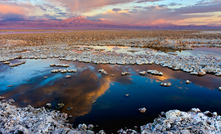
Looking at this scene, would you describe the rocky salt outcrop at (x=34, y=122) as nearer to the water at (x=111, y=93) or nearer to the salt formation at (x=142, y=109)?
the water at (x=111, y=93)

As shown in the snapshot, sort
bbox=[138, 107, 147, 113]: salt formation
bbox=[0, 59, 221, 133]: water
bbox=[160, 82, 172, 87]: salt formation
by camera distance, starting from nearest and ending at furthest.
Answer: bbox=[0, 59, 221, 133]: water, bbox=[138, 107, 147, 113]: salt formation, bbox=[160, 82, 172, 87]: salt formation

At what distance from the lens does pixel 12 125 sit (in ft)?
14.4

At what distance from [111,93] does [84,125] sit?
2.84m

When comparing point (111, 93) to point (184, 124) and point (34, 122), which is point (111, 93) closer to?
point (184, 124)

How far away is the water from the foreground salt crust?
0.48m

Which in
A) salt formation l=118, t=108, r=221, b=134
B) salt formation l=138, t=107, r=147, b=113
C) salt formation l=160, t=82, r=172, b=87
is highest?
salt formation l=160, t=82, r=172, b=87

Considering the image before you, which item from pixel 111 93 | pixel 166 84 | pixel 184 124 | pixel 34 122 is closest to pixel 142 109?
pixel 184 124

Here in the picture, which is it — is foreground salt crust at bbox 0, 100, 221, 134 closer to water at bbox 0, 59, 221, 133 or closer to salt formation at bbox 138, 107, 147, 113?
water at bbox 0, 59, 221, 133

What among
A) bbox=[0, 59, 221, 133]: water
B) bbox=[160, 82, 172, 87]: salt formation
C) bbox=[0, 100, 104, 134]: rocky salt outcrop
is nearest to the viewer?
bbox=[0, 100, 104, 134]: rocky salt outcrop

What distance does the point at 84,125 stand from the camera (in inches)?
191

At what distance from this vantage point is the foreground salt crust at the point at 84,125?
4246mm

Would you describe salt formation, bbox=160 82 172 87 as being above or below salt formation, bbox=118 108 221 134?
above

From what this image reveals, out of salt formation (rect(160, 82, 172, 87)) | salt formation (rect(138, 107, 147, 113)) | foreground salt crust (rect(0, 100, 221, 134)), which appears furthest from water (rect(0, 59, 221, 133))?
foreground salt crust (rect(0, 100, 221, 134))

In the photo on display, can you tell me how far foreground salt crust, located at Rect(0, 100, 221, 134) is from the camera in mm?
4246
